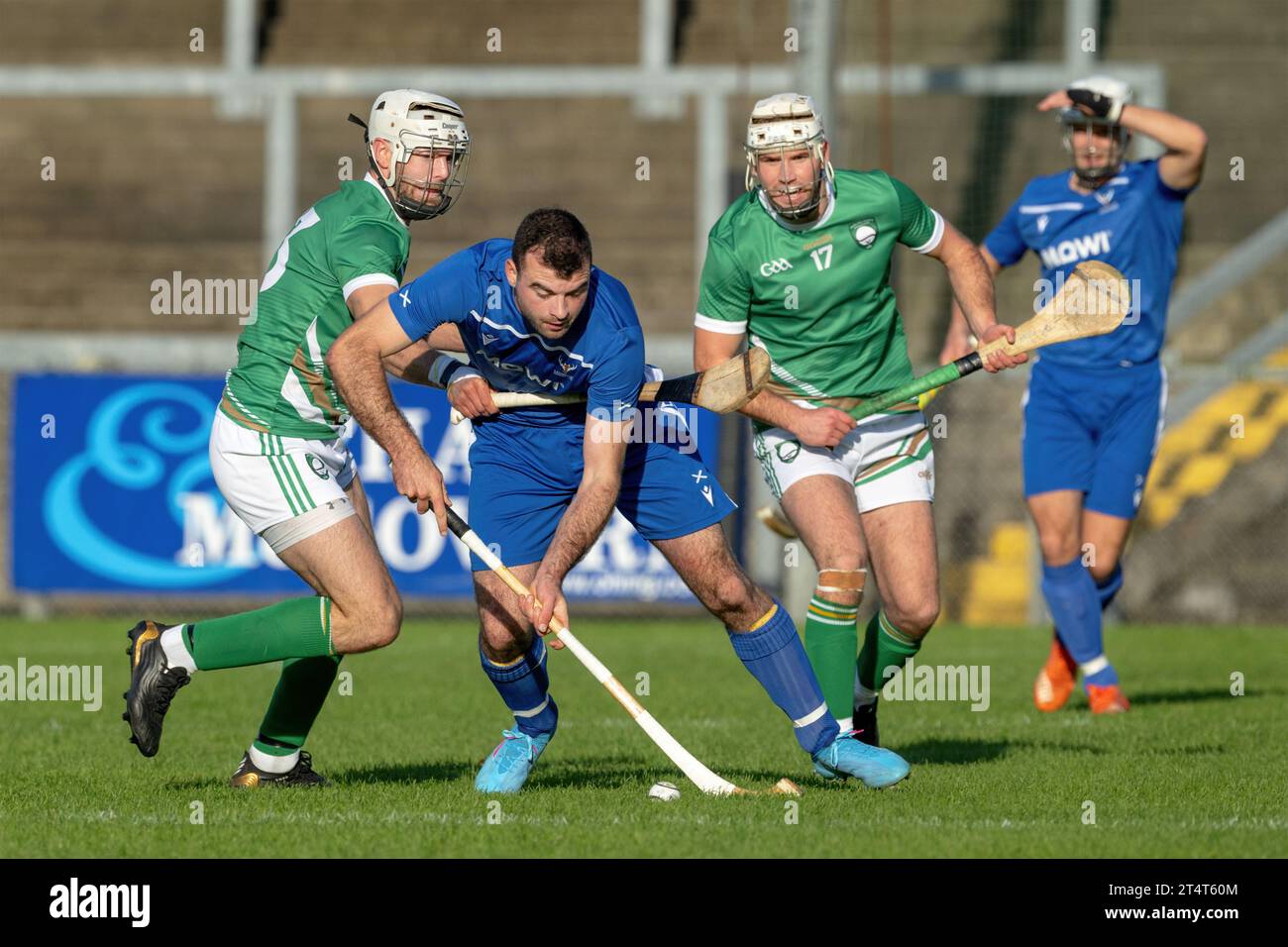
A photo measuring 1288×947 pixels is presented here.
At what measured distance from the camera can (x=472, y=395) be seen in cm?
577

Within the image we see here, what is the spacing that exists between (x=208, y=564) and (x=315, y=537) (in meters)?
6.97

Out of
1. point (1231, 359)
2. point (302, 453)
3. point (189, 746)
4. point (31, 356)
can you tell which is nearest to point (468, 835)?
point (302, 453)

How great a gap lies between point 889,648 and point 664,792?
3.70ft

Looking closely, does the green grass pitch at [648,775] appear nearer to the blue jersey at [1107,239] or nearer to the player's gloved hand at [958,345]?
the player's gloved hand at [958,345]

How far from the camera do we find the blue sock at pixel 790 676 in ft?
18.8

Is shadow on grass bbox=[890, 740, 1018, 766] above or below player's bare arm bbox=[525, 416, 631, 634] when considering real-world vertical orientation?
below

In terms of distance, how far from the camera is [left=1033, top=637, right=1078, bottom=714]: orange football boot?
323 inches

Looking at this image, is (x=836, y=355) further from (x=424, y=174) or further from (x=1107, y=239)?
(x=1107, y=239)

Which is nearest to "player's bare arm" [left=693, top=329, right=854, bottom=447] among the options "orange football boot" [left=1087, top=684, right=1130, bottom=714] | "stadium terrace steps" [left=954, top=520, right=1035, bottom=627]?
"orange football boot" [left=1087, top=684, right=1130, bottom=714]

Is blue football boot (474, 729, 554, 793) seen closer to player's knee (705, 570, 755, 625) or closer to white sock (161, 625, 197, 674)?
player's knee (705, 570, 755, 625)

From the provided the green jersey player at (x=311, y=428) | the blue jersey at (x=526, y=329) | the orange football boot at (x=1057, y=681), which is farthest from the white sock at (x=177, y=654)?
the orange football boot at (x=1057, y=681)

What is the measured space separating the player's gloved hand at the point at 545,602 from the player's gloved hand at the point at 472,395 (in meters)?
0.63

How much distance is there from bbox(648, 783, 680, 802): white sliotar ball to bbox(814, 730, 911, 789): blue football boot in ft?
1.51

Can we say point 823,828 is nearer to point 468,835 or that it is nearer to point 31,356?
point 468,835
